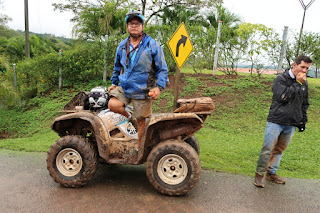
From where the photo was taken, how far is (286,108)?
3.98 meters

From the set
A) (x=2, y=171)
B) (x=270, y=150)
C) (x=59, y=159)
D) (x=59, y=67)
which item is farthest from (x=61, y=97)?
(x=270, y=150)

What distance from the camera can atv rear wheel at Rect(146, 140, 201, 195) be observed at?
3.49 m

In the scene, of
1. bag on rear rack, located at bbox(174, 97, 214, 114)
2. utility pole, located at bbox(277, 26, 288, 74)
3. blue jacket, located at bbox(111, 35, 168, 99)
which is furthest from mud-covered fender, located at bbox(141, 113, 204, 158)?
utility pole, located at bbox(277, 26, 288, 74)

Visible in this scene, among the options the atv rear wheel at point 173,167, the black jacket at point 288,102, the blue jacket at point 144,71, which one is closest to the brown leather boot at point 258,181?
the black jacket at point 288,102

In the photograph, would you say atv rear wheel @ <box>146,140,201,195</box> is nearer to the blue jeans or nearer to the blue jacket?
the blue jacket

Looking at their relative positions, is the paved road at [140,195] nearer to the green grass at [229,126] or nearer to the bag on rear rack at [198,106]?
the green grass at [229,126]

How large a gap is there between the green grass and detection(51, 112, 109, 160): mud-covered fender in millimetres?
2018

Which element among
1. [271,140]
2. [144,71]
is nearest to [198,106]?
[144,71]

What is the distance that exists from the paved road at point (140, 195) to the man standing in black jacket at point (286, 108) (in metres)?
0.39

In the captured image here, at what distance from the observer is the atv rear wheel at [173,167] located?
349 centimetres

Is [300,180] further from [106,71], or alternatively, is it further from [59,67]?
[59,67]

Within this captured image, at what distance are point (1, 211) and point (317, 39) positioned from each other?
10630mm

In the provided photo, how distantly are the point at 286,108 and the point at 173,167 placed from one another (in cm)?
197

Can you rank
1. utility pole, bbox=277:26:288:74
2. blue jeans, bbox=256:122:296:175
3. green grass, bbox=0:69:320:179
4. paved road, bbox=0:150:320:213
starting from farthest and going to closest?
utility pole, bbox=277:26:288:74
green grass, bbox=0:69:320:179
blue jeans, bbox=256:122:296:175
paved road, bbox=0:150:320:213
